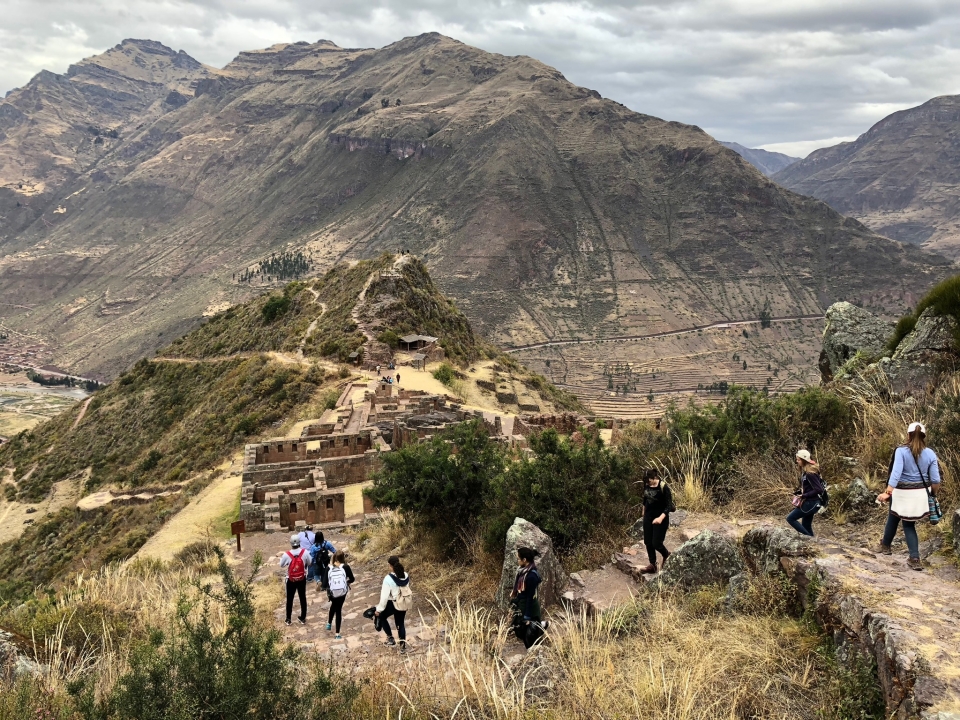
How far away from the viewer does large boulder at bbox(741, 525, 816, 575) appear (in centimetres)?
592

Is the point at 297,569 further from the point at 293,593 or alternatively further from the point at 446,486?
the point at 446,486

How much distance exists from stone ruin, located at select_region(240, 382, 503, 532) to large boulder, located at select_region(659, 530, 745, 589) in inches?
447

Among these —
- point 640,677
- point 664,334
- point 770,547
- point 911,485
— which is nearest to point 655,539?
point 770,547

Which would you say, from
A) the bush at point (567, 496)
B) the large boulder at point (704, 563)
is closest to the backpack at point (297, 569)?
the bush at point (567, 496)

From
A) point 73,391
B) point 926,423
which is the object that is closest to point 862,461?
point 926,423

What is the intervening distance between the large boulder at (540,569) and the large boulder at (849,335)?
9.34 metres

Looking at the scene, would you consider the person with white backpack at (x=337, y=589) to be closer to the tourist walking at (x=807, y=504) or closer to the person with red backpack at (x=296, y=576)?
the person with red backpack at (x=296, y=576)

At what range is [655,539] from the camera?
7.40 m

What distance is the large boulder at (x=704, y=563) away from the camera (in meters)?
6.36

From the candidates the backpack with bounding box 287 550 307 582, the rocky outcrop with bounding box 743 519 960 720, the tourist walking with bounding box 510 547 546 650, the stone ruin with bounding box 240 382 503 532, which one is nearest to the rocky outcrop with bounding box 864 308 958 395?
the rocky outcrop with bounding box 743 519 960 720

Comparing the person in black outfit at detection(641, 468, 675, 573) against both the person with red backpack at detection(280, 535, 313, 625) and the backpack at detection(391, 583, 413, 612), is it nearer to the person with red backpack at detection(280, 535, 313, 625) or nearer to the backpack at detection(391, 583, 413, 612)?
the backpack at detection(391, 583, 413, 612)

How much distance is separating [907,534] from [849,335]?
9.64 m

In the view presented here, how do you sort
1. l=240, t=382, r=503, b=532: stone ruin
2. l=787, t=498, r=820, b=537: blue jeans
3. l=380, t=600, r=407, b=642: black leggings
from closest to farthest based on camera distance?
l=787, t=498, r=820, b=537: blue jeans → l=380, t=600, r=407, b=642: black leggings → l=240, t=382, r=503, b=532: stone ruin

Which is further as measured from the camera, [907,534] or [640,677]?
[907,534]
